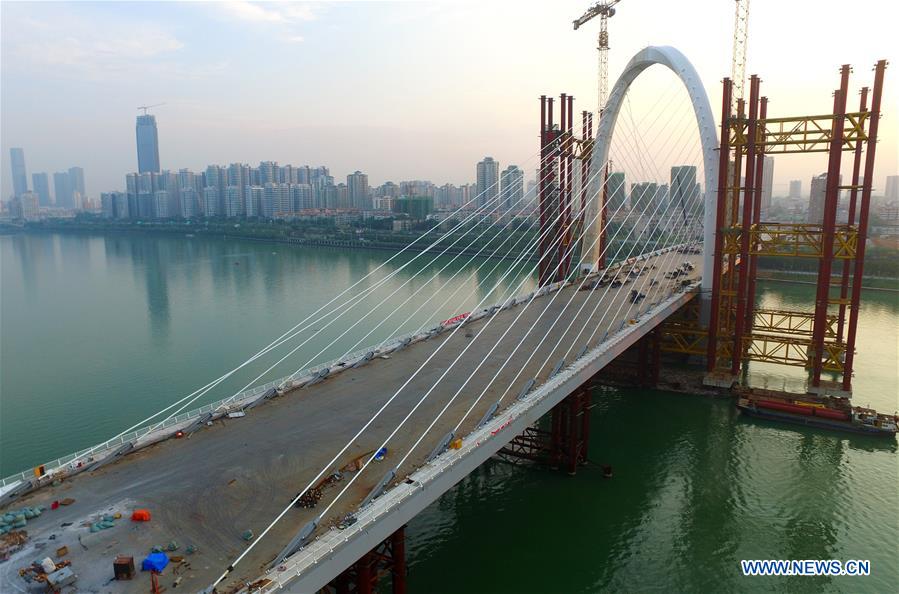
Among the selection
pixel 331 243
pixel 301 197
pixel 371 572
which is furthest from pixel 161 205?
pixel 371 572

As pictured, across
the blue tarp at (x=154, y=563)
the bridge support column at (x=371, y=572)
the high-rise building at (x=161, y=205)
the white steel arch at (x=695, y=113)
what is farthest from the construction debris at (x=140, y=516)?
the high-rise building at (x=161, y=205)

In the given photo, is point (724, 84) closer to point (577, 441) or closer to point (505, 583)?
point (577, 441)

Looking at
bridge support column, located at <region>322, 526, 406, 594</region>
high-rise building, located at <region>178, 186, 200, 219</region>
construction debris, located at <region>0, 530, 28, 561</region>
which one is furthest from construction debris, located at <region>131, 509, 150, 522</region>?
high-rise building, located at <region>178, 186, 200, 219</region>

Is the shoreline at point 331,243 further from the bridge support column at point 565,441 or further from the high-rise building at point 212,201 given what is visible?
the high-rise building at point 212,201

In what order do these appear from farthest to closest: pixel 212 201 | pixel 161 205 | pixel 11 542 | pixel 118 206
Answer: pixel 118 206 < pixel 161 205 < pixel 212 201 < pixel 11 542

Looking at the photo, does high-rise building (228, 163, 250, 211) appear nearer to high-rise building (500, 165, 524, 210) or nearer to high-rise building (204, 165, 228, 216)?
high-rise building (204, 165, 228, 216)

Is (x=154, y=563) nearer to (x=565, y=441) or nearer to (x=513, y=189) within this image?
(x=565, y=441)

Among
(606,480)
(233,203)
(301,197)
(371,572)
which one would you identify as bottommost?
(606,480)
